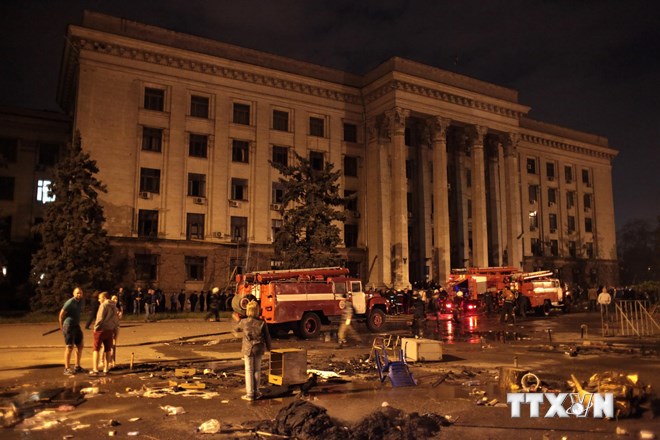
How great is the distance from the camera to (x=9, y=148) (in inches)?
1810

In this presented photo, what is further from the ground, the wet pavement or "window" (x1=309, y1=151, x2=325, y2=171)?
"window" (x1=309, y1=151, x2=325, y2=171)

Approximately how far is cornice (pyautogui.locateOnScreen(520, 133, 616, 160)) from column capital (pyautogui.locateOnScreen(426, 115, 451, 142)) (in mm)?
18217

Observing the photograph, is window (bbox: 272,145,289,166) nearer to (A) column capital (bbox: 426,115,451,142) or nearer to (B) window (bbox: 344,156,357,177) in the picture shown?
(B) window (bbox: 344,156,357,177)

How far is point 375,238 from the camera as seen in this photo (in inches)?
1891

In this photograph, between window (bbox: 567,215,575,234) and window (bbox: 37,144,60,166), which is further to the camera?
window (bbox: 567,215,575,234)

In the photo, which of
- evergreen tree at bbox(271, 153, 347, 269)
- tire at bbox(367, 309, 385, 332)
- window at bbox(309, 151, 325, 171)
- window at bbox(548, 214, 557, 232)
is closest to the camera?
→ tire at bbox(367, 309, 385, 332)

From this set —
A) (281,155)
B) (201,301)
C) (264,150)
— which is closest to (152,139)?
(264,150)

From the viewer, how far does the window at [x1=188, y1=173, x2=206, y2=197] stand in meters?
42.5

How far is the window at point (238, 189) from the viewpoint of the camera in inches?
1738

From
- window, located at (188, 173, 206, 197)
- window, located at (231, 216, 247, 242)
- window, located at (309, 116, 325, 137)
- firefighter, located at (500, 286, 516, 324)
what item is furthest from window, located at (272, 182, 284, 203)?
firefighter, located at (500, 286, 516, 324)

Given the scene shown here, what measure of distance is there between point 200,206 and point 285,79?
13.5 metres

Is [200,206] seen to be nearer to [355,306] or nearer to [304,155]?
[304,155]

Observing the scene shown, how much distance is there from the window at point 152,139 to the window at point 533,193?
4414 cm

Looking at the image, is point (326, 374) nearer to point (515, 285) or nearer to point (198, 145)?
point (515, 285)
